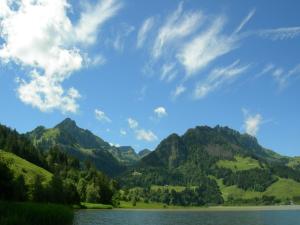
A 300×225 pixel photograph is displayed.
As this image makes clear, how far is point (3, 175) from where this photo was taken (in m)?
102

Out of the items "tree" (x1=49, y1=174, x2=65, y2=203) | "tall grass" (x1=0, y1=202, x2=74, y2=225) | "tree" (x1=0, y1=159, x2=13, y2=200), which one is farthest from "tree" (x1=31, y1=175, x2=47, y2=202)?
"tall grass" (x1=0, y1=202, x2=74, y2=225)

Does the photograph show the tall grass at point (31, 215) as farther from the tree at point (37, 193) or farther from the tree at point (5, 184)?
the tree at point (37, 193)

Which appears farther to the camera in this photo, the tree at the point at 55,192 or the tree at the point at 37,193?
the tree at the point at 55,192

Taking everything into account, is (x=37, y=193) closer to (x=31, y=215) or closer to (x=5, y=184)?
(x=5, y=184)

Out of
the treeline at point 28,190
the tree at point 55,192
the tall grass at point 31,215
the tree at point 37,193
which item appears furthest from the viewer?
the tree at point 55,192

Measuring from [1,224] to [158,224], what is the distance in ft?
240

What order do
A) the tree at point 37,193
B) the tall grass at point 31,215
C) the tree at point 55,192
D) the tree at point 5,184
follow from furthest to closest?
1. the tree at point 55,192
2. the tree at point 37,193
3. the tree at point 5,184
4. the tall grass at point 31,215

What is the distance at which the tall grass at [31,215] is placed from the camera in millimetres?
Answer: 50322

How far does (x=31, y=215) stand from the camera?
193 ft

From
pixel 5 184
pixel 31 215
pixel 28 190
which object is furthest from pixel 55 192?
pixel 31 215

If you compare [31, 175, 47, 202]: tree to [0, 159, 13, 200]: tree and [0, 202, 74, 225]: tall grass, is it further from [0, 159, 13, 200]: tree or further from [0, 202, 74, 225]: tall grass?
[0, 202, 74, 225]: tall grass

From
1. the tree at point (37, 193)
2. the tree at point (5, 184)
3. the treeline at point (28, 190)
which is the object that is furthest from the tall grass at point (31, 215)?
the tree at point (37, 193)

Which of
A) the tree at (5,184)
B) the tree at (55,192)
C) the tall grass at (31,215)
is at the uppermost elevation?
the tree at (55,192)

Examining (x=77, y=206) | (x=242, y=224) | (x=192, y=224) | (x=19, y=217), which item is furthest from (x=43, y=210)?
(x=77, y=206)
